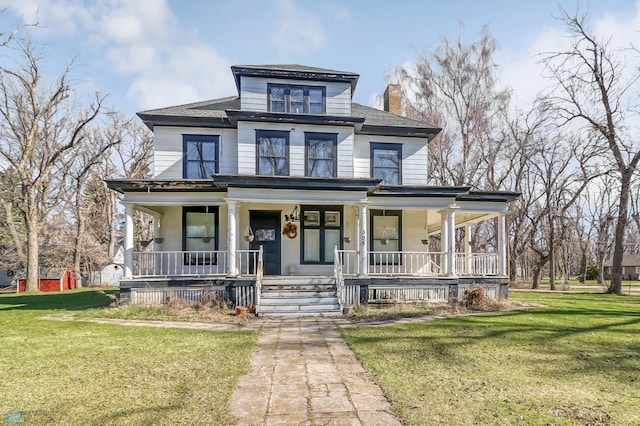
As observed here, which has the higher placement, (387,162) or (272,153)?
(272,153)

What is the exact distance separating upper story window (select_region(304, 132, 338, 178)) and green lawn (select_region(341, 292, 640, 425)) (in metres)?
6.75

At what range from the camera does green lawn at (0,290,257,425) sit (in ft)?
12.6

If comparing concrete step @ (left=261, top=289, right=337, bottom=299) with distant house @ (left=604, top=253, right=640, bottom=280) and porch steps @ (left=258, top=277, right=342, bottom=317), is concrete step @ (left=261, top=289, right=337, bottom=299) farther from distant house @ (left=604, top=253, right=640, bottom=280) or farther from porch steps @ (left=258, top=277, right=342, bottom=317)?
distant house @ (left=604, top=253, right=640, bottom=280)

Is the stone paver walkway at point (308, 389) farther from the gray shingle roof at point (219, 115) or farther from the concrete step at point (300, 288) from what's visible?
the gray shingle roof at point (219, 115)

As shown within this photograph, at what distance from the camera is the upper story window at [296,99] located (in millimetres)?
13742

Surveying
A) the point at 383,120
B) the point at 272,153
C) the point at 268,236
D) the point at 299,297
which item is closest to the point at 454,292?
the point at 299,297

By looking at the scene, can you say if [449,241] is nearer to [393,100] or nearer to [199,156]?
[393,100]

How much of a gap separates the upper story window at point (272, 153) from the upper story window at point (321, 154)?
802mm

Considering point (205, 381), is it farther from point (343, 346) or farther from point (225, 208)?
point (225, 208)

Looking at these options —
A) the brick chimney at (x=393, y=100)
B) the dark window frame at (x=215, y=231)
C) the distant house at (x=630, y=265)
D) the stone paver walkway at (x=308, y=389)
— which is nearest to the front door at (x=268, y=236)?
the dark window frame at (x=215, y=231)

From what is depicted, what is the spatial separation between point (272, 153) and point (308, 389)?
997 centimetres

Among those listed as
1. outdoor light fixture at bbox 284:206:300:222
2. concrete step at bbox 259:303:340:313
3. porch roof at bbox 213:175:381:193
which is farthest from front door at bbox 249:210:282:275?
concrete step at bbox 259:303:340:313

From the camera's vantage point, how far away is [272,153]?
13.4 metres

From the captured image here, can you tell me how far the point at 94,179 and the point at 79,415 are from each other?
108 feet
